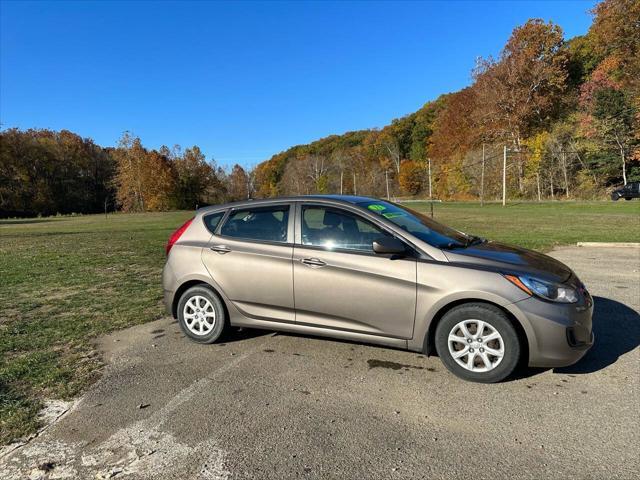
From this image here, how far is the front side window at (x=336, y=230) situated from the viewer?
4.09 metres

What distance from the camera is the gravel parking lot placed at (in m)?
2.60

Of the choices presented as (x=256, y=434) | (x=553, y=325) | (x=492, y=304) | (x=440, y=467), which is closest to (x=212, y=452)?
(x=256, y=434)

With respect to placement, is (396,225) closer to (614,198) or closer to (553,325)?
(553,325)

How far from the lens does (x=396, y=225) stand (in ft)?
13.4

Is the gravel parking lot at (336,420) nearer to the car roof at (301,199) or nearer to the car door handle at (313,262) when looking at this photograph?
the car door handle at (313,262)

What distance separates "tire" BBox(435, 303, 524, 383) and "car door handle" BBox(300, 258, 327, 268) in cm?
120

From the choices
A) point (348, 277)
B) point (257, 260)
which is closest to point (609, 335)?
point (348, 277)

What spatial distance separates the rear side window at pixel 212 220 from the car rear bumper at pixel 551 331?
315cm

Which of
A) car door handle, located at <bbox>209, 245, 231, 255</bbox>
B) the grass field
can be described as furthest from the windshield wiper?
the grass field

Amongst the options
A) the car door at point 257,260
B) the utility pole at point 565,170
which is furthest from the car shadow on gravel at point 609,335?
the utility pole at point 565,170

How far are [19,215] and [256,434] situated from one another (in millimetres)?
71943

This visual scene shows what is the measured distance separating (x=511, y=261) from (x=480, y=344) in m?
0.80

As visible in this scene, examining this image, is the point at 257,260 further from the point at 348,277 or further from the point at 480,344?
the point at 480,344

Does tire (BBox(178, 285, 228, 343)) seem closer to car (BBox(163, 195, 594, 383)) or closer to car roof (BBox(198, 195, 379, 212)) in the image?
car (BBox(163, 195, 594, 383))
